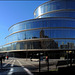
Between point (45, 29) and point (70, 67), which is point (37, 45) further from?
point (70, 67)

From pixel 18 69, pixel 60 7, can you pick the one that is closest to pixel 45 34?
pixel 60 7

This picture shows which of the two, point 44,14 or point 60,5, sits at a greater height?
point 60,5

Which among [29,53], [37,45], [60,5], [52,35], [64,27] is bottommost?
[29,53]

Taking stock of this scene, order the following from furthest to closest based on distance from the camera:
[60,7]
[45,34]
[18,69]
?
[60,7]
[45,34]
[18,69]

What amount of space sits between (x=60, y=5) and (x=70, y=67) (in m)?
54.6

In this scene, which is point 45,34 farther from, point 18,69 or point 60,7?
point 18,69

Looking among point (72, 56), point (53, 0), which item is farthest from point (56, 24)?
point (72, 56)

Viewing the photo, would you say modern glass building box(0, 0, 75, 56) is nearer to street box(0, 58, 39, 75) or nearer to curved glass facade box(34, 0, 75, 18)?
curved glass facade box(34, 0, 75, 18)

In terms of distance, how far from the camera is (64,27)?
166ft

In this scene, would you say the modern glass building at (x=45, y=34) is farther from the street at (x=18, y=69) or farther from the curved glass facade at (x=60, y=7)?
the street at (x=18, y=69)

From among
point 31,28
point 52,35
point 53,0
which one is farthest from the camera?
point 53,0

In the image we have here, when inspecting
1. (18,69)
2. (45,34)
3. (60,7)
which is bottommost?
(18,69)

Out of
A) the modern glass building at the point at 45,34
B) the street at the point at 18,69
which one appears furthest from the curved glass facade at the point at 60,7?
the street at the point at 18,69

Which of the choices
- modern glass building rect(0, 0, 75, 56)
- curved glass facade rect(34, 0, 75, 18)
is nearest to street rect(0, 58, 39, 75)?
modern glass building rect(0, 0, 75, 56)
